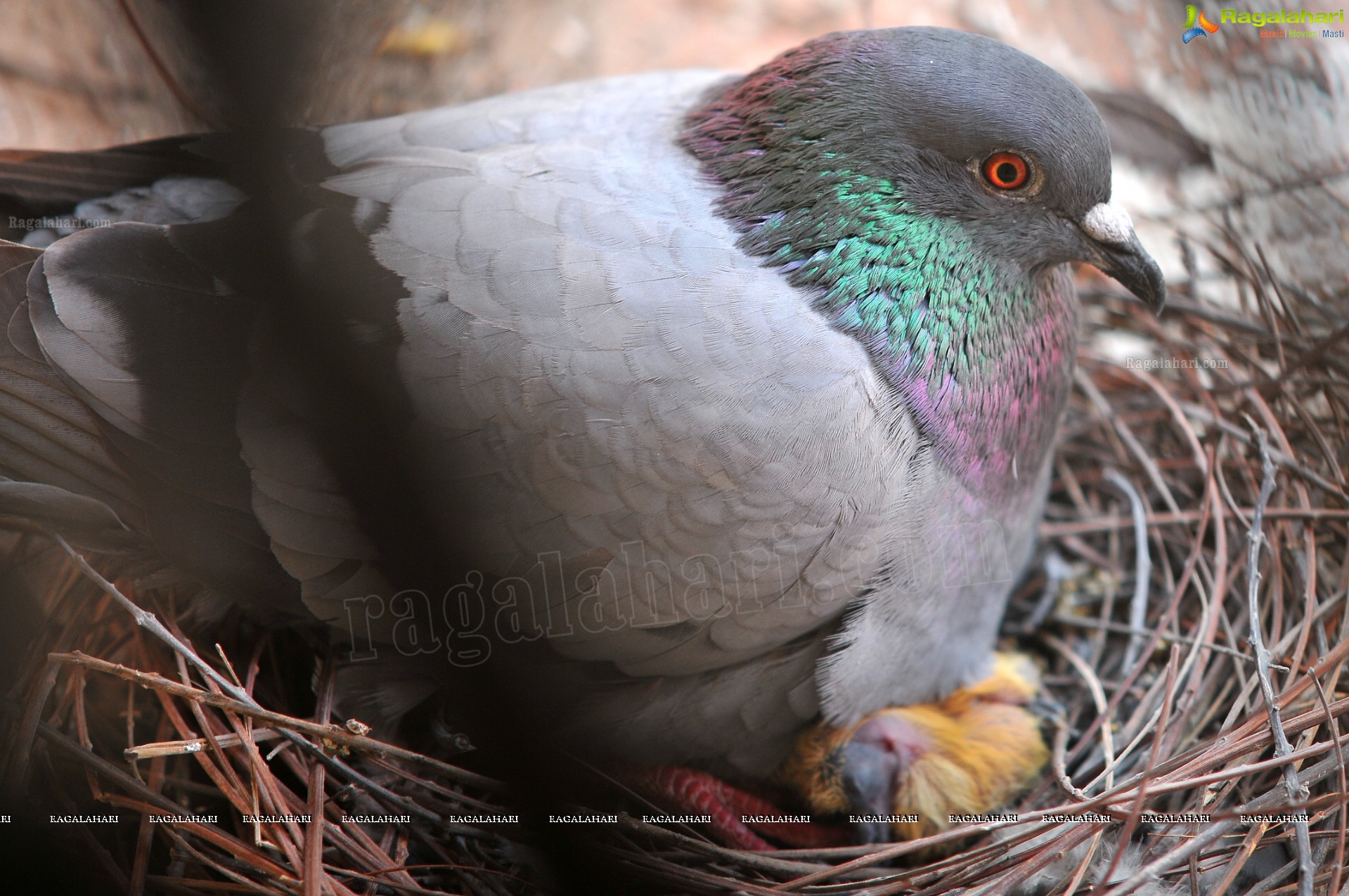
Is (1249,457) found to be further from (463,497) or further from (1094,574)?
(463,497)

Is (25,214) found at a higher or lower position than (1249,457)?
higher

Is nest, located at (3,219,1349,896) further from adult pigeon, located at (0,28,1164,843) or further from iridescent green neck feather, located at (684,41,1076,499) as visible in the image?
iridescent green neck feather, located at (684,41,1076,499)

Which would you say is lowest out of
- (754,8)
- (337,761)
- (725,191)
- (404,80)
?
(337,761)

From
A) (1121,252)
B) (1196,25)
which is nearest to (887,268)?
(1121,252)

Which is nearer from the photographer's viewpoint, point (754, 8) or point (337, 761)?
point (337, 761)

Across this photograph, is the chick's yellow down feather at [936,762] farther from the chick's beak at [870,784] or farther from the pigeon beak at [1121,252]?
the pigeon beak at [1121,252]

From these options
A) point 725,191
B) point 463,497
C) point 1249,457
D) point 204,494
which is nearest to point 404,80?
point 725,191

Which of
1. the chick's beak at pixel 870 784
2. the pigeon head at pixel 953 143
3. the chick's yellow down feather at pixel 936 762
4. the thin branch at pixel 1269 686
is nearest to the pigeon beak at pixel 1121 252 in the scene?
the pigeon head at pixel 953 143
